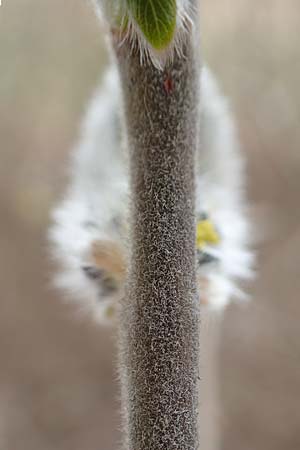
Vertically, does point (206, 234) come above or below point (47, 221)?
below

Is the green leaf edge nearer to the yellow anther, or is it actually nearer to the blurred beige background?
the yellow anther

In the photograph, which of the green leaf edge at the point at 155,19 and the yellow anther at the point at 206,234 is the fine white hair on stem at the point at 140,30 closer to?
the green leaf edge at the point at 155,19

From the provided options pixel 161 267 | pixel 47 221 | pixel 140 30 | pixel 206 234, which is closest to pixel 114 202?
pixel 206 234

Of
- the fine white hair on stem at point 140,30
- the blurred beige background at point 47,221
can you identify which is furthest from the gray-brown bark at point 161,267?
the blurred beige background at point 47,221

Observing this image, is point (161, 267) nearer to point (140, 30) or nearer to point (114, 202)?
point (140, 30)

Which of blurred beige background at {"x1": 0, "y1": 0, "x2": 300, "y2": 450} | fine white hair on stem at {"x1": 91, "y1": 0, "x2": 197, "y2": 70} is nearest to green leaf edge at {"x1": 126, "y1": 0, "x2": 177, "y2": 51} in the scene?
fine white hair on stem at {"x1": 91, "y1": 0, "x2": 197, "y2": 70}

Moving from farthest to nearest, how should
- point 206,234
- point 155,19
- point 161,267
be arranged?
point 206,234
point 161,267
point 155,19

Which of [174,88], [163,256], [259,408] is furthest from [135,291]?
[259,408]
